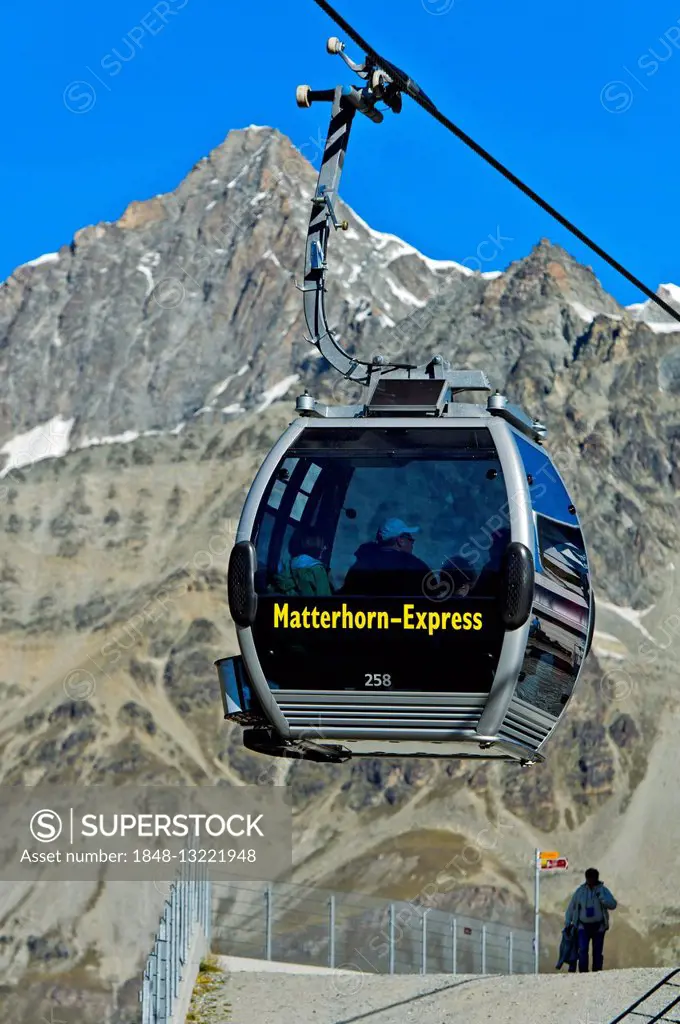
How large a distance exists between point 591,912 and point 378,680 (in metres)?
10.4

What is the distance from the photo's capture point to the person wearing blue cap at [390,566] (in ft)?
38.9

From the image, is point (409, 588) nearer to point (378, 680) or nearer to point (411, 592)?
point (411, 592)

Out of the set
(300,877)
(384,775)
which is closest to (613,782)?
(384,775)

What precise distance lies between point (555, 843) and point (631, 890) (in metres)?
9.86

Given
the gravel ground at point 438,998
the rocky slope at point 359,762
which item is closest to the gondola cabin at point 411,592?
the gravel ground at point 438,998

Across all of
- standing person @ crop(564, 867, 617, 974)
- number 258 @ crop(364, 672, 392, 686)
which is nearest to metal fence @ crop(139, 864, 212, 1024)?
standing person @ crop(564, 867, 617, 974)

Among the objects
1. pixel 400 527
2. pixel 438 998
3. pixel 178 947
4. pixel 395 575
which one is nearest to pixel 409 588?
pixel 395 575

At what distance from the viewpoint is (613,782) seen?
126750mm

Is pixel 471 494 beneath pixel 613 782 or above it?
beneath

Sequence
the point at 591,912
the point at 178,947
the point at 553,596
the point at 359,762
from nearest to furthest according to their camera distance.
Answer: the point at 553,596
the point at 591,912
the point at 178,947
the point at 359,762

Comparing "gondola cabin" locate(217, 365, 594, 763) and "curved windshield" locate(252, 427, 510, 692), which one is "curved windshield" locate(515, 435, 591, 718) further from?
"curved windshield" locate(252, 427, 510, 692)

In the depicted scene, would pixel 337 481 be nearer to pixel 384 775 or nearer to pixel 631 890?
pixel 631 890

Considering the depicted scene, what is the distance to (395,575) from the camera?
1189 cm

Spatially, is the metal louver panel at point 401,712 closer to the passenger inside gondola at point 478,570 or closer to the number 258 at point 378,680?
the number 258 at point 378,680
